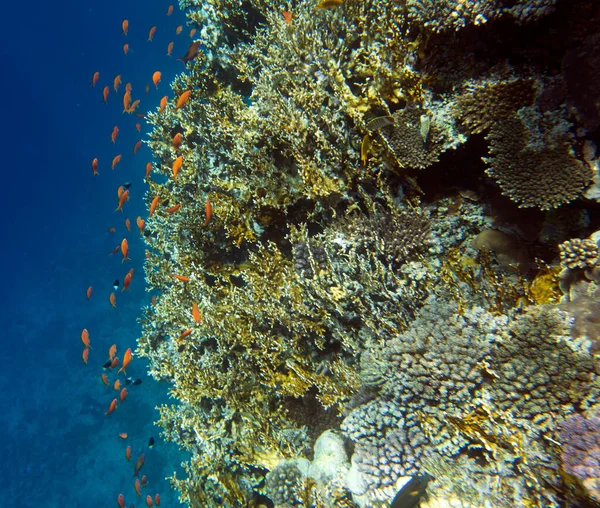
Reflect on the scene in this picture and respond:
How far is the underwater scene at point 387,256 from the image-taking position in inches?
113

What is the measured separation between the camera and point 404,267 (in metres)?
4.11

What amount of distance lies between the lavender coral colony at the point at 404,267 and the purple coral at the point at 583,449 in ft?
0.04

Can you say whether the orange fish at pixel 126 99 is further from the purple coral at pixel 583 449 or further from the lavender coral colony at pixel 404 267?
the purple coral at pixel 583 449

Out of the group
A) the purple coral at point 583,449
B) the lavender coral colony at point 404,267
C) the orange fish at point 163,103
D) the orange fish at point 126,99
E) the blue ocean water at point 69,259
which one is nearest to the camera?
the purple coral at point 583,449

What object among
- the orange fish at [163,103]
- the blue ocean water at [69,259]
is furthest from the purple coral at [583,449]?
the blue ocean water at [69,259]

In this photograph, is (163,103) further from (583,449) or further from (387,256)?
(583,449)

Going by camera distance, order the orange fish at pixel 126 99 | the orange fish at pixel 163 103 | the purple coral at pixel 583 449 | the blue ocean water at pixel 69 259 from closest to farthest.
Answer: the purple coral at pixel 583 449 < the orange fish at pixel 163 103 < the orange fish at pixel 126 99 < the blue ocean water at pixel 69 259

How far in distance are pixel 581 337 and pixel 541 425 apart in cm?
76

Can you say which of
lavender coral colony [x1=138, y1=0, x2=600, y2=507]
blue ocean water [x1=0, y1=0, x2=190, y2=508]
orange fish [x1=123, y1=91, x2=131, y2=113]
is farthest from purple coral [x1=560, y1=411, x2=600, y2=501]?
blue ocean water [x1=0, y1=0, x2=190, y2=508]

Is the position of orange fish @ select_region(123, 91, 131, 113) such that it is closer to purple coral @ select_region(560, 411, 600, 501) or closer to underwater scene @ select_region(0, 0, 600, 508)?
underwater scene @ select_region(0, 0, 600, 508)

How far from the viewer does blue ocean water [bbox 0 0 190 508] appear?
66.9ft

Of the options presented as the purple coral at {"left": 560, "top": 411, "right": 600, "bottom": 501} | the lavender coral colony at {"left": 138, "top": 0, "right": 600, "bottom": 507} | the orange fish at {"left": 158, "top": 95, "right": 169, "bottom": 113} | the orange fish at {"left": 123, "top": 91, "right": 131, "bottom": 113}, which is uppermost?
the orange fish at {"left": 123, "top": 91, "right": 131, "bottom": 113}

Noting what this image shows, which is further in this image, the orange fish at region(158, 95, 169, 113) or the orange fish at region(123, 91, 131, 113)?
the orange fish at region(123, 91, 131, 113)

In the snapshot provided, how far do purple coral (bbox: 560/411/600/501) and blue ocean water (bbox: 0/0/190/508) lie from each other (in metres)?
A: 19.5
